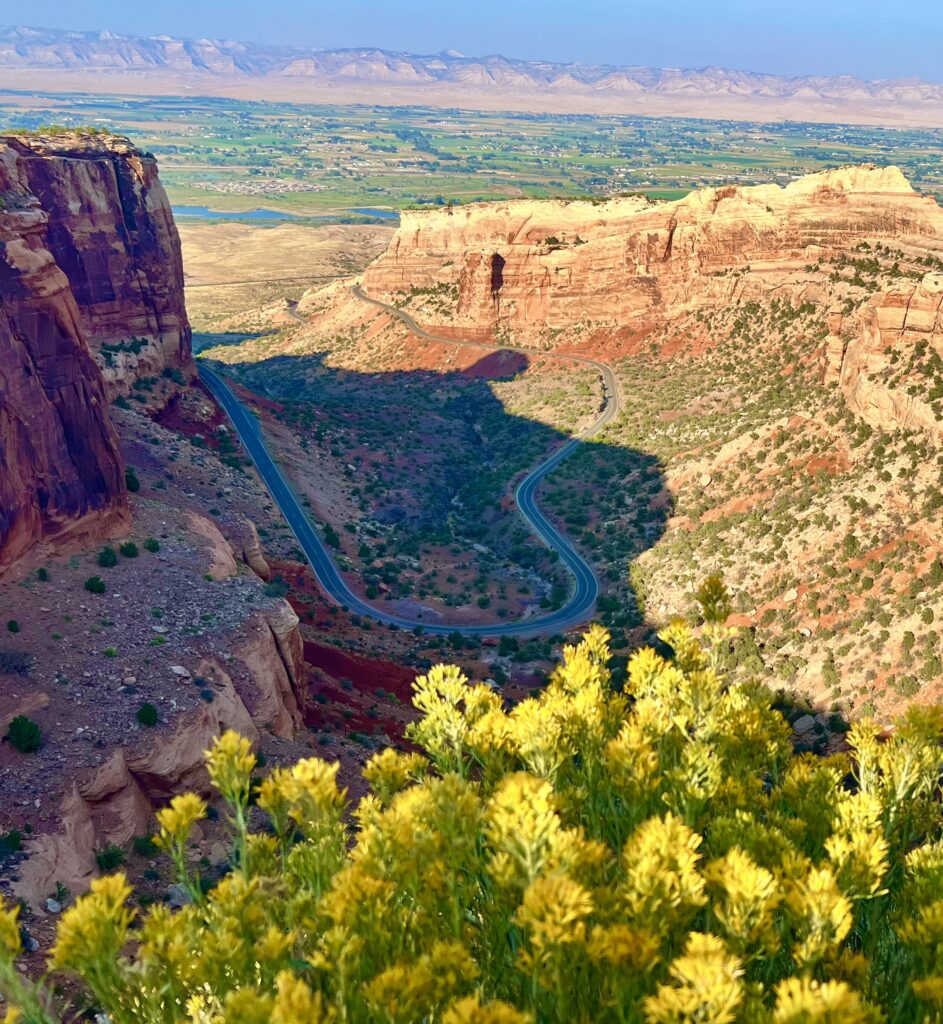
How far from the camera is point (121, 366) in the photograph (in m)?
70.0

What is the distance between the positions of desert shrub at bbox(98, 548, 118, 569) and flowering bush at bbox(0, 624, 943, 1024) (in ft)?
91.6

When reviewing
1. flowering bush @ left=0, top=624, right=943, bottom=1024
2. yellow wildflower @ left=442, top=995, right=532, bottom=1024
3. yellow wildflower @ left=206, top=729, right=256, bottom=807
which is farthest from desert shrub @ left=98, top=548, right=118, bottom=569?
yellow wildflower @ left=442, top=995, right=532, bottom=1024

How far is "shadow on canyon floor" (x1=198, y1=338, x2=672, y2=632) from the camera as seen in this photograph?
6862cm

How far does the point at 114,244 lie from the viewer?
72.6 metres

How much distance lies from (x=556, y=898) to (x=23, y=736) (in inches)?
915

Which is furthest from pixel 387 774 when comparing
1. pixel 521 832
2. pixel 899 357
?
pixel 899 357

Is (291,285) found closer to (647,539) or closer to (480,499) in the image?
(480,499)

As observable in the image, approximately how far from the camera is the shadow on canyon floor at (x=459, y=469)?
225 ft

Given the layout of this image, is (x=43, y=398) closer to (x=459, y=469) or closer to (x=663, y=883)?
(x=663, y=883)

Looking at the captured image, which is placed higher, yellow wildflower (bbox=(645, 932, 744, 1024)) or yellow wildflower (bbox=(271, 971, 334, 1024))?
yellow wildflower (bbox=(645, 932, 744, 1024))

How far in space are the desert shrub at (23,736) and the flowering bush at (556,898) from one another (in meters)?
15.6

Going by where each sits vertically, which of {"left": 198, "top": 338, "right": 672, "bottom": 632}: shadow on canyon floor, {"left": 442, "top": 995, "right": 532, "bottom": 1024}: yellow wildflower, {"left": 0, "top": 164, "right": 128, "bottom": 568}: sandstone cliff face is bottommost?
{"left": 198, "top": 338, "right": 672, "bottom": 632}: shadow on canyon floor

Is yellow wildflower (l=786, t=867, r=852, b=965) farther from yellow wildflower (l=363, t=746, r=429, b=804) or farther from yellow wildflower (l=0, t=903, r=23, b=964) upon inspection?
yellow wildflower (l=0, t=903, r=23, b=964)

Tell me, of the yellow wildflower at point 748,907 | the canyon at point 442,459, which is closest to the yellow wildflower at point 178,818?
the yellow wildflower at point 748,907
